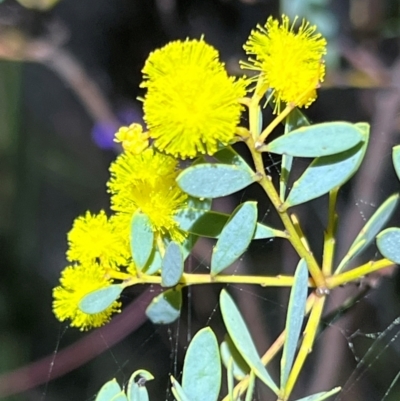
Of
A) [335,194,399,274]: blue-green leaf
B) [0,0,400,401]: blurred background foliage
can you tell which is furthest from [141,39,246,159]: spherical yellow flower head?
[0,0,400,401]: blurred background foliage

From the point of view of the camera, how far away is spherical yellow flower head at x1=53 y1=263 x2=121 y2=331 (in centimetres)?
35

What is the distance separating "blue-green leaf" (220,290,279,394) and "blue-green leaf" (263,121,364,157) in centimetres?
9

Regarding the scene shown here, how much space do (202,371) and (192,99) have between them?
145 millimetres

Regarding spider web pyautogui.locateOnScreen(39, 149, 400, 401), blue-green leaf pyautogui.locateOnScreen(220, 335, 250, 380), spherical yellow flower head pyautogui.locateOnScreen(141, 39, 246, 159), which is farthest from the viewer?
spider web pyautogui.locateOnScreen(39, 149, 400, 401)

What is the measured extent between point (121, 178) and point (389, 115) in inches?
20.1

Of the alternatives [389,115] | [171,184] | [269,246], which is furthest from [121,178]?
[389,115]

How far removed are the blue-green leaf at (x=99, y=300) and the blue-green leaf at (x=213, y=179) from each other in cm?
9

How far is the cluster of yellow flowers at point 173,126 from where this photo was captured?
27 centimetres

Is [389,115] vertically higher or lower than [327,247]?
higher

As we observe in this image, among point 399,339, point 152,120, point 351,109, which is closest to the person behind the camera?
point 152,120

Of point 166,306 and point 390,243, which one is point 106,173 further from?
point 390,243

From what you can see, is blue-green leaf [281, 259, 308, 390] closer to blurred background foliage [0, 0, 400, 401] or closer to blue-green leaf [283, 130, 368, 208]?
blue-green leaf [283, 130, 368, 208]

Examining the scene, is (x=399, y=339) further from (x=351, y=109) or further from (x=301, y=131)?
(x=301, y=131)

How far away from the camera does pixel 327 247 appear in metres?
0.35
